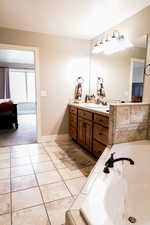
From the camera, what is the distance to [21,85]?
7.10 m

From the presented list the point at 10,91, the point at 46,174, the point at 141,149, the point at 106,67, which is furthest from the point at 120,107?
the point at 10,91

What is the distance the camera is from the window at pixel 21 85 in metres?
6.90

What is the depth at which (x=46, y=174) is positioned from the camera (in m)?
2.20

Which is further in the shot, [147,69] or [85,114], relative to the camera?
[85,114]

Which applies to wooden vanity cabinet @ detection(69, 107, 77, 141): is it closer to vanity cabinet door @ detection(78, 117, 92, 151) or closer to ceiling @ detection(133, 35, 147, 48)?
vanity cabinet door @ detection(78, 117, 92, 151)

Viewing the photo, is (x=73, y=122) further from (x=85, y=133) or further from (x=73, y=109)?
(x=85, y=133)

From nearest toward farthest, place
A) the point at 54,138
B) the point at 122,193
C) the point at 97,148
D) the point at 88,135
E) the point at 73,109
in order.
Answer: the point at 122,193
the point at 97,148
the point at 88,135
the point at 73,109
the point at 54,138

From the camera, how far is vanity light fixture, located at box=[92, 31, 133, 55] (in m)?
2.50

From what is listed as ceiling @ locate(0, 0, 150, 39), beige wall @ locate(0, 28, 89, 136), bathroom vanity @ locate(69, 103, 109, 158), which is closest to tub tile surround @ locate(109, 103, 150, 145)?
bathroom vanity @ locate(69, 103, 109, 158)

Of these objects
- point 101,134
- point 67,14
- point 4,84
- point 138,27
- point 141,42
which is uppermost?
point 67,14

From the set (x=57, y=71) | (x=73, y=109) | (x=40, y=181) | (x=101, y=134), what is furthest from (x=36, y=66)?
(x=40, y=181)

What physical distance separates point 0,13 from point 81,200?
2742 mm

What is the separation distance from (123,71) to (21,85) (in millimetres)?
5526

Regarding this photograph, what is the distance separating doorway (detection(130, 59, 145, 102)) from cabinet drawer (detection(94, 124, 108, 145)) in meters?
0.70
